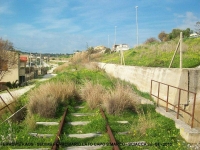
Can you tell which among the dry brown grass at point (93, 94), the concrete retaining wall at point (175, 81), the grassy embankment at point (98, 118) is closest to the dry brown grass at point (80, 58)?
the concrete retaining wall at point (175, 81)

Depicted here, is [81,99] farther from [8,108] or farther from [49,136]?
[49,136]

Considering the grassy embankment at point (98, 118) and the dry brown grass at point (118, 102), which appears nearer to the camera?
the grassy embankment at point (98, 118)

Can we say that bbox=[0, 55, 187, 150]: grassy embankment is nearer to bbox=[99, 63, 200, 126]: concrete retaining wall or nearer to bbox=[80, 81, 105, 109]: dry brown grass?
bbox=[80, 81, 105, 109]: dry brown grass

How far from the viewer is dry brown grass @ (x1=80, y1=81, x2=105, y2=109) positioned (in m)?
10.9

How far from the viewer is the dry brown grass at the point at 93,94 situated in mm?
10934

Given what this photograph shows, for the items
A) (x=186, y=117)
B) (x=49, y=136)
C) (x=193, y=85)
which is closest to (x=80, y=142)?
(x=49, y=136)

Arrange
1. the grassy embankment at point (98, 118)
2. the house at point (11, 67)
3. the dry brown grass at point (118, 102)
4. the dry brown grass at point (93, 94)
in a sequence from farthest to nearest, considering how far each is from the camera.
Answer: the house at point (11, 67), the dry brown grass at point (93, 94), the dry brown grass at point (118, 102), the grassy embankment at point (98, 118)

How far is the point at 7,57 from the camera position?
49.5 m

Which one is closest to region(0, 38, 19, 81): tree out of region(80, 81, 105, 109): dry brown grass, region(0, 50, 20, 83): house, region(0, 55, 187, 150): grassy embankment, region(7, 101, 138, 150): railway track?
region(0, 50, 20, 83): house

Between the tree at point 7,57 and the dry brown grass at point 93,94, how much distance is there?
38639 mm

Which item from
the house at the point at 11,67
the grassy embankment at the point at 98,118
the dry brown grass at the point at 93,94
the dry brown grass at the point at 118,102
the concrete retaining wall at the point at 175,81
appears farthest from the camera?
the house at the point at 11,67

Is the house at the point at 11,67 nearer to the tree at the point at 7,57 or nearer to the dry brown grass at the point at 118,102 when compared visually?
the tree at the point at 7,57

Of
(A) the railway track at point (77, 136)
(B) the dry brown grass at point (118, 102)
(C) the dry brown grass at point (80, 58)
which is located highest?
(C) the dry brown grass at point (80, 58)

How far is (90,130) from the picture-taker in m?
7.67
